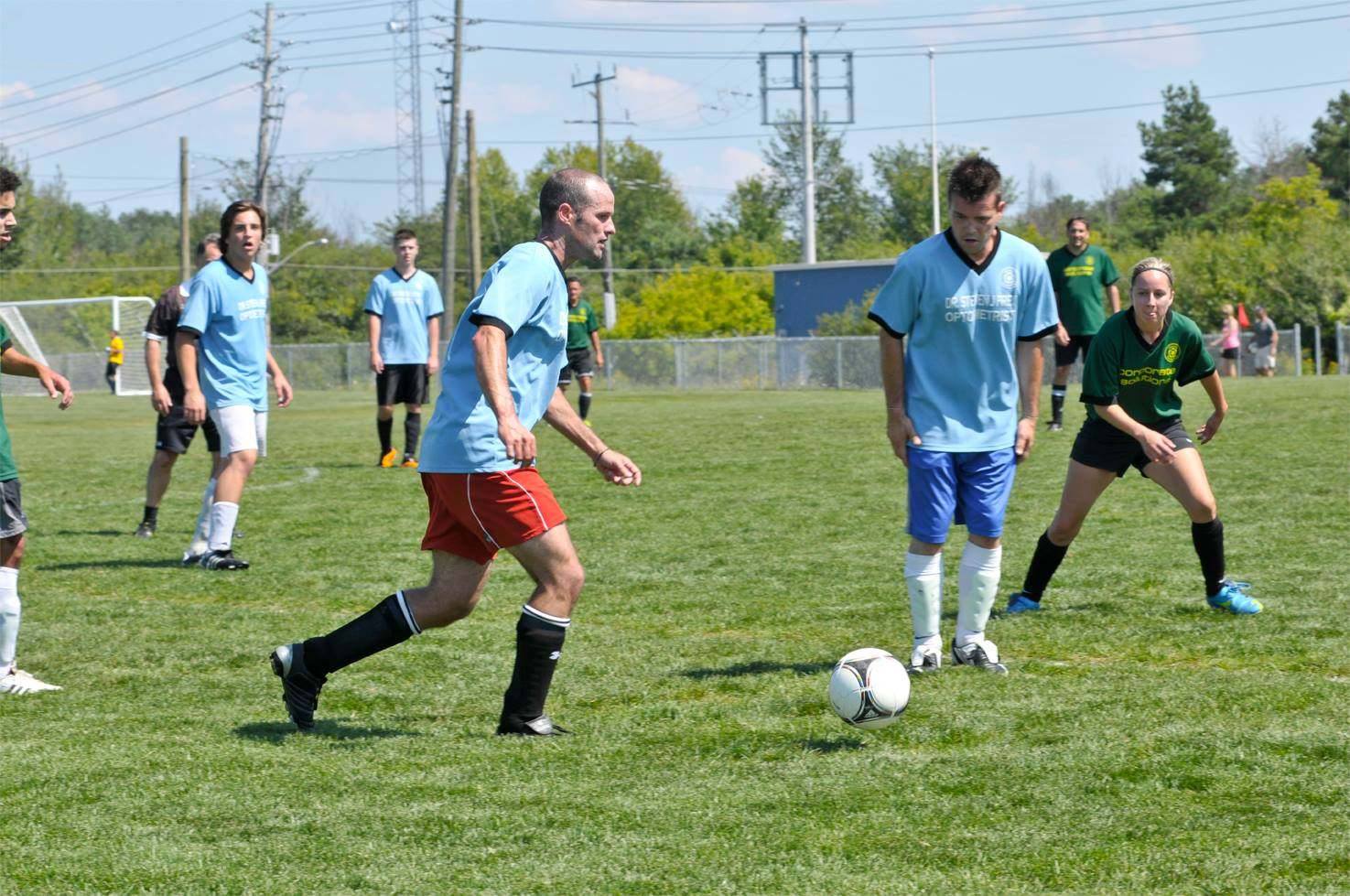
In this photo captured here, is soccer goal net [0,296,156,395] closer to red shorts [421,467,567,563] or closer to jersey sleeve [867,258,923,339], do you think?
jersey sleeve [867,258,923,339]

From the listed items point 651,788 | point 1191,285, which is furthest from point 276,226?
point 651,788

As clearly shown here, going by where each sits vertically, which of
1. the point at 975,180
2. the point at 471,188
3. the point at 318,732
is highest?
the point at 471,188

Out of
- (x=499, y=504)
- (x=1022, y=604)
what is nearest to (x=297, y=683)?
(x=499, y=504)

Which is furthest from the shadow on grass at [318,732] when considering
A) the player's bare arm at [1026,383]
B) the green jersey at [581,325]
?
the green jersey at [581,325]

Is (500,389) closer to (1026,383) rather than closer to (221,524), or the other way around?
(1026,383)

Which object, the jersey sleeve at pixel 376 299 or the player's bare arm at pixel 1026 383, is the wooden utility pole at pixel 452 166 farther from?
the player's bare arm at pixel 1026 383

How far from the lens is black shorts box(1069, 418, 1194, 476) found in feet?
24.8

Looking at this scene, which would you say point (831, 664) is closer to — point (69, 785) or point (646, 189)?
point (69, 785)

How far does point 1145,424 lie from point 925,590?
196 cm

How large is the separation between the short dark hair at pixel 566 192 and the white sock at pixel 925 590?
6.79 ft

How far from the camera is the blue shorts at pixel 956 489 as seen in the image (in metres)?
6.26

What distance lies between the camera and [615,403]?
108 feet

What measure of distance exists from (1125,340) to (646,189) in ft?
302

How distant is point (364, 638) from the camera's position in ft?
17.7
